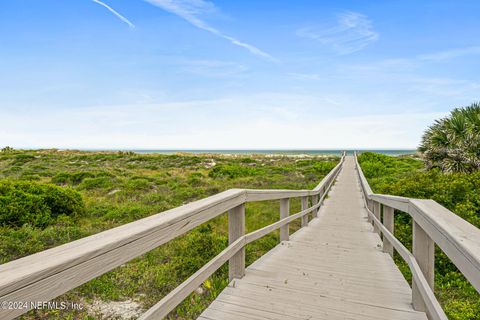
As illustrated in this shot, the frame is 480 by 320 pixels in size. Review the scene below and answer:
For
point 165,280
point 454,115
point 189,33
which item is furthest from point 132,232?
point 189,33

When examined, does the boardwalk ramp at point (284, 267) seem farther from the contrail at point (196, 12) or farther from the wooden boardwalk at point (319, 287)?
the contrail at point (196, 12)

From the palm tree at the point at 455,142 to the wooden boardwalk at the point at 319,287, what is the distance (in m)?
8.75

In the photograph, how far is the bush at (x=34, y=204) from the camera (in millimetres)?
7003

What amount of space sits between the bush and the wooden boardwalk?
20.9 feet

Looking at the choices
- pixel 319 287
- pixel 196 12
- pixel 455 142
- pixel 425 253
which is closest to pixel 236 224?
pixel 319 287

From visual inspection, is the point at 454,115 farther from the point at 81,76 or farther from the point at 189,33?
the point at 81,76

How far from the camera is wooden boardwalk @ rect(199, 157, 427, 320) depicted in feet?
8.61

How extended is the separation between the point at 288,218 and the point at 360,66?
95.0ft

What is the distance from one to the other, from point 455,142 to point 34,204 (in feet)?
50.8

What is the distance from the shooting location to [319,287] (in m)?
3.22

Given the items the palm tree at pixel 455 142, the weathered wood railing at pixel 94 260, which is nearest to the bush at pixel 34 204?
the weathered wood railing at pixel 94 260

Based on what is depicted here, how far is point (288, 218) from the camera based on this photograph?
15.9 ft

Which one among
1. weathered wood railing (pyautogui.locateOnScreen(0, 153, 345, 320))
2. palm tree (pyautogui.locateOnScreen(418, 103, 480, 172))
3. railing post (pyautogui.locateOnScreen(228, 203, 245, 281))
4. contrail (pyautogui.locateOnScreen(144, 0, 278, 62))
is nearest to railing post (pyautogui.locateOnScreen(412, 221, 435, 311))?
railing post (pyautogui.locateOnScreen(228, 203, 245, 281))

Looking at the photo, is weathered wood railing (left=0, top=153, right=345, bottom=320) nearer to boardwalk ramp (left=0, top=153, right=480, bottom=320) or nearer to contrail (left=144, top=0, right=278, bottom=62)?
boardwalk ramp (left=0, top=153, right=480, bottom=320)
